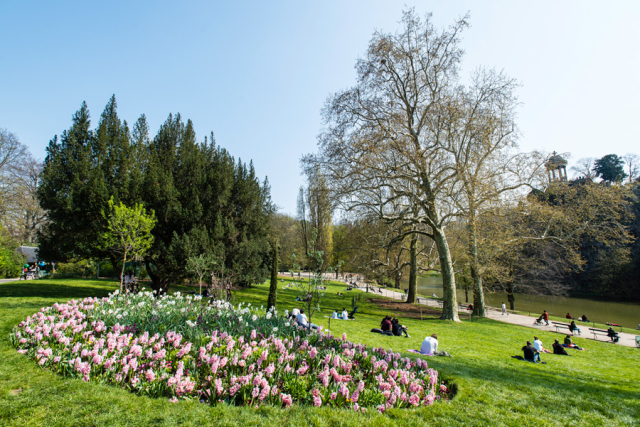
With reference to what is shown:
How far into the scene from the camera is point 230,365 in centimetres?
520

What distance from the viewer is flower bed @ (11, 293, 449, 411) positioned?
4.61m

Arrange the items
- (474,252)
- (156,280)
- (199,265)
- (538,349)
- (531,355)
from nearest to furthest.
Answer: (531,355)
(538,349)
(199,265)
(474,252)
(156,280)

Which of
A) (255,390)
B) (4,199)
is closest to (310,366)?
(255,390)

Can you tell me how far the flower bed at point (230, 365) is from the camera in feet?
15.1

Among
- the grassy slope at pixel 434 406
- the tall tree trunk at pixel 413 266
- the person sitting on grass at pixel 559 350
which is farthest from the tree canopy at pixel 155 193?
the person sitting on grass at pixel 559 350

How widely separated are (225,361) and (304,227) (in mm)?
37645

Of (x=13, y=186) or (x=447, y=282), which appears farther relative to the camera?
(x=13, y=186)

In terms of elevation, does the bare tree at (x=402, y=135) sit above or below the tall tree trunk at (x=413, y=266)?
above

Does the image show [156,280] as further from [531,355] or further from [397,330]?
[531,355]

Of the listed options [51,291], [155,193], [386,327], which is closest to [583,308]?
[386,327]

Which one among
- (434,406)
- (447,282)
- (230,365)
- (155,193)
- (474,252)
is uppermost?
(155,193)

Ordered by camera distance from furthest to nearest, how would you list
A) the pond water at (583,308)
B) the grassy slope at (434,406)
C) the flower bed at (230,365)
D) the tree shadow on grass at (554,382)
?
the pond water at (583,308) < the tree shadow on grass at (554,382) < the flower bed at (230,365) < the grassy slope at (434,406)

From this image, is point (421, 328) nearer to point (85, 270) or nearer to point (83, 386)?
point (83, 386)

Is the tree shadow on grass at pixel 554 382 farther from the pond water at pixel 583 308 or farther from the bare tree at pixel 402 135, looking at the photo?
the pond water at pixel 583 308
